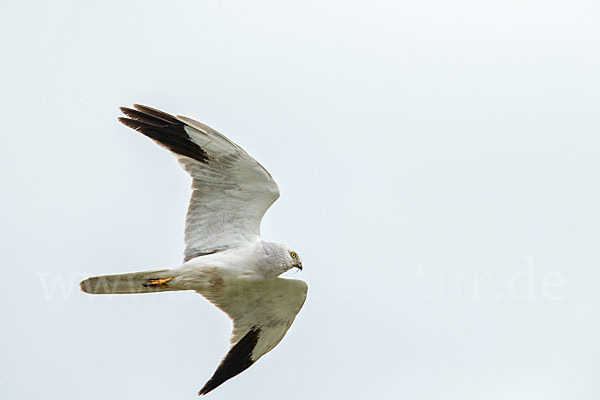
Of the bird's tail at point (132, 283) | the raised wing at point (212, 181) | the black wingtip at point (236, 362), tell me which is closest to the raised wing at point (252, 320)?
the black wingtip at point (236, 362)

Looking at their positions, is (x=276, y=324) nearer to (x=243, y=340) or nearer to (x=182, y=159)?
(x=243, y=340)

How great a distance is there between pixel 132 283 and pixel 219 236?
1.55 m

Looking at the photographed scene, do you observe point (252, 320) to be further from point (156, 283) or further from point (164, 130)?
point (164, 130)

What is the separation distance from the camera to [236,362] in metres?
14.0

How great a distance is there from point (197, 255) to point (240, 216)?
888 mm

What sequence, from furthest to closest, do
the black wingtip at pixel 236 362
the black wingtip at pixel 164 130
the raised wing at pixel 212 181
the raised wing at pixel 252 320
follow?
1. the black wingtip at pixel 236 362
2. the raised wing at pixel 252 320
3. the black wingtip at pixel 164 130
4. the raised wing at pixel 212 181

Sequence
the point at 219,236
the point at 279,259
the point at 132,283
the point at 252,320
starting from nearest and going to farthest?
the point at 132,283
the point at 279,259
the point at 219,236
the point at 252,320

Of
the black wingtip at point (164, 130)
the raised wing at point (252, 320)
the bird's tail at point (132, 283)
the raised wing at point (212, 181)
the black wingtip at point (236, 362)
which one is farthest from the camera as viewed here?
the black wingtip at point (236, 362)

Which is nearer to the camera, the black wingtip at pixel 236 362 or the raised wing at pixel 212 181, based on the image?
the raised wing at pixel 212 181

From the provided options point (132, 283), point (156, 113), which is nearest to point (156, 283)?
point (132, 283)

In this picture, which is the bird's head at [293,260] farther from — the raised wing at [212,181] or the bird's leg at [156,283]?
the bird's leg at [156,283]

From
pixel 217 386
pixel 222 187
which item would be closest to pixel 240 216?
pixel 222 187

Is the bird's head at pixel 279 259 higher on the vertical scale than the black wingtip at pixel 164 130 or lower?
lower

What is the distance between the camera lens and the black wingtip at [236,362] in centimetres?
1384
